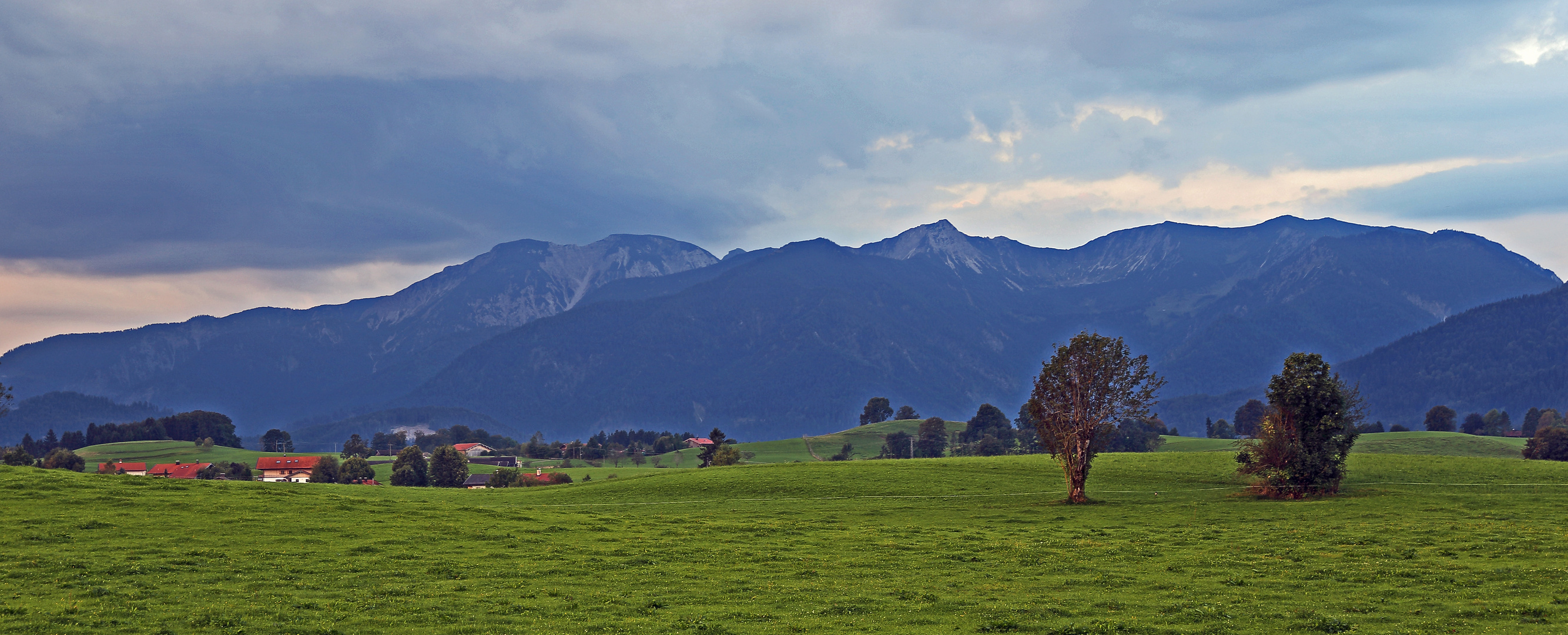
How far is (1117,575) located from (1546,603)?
1244cm

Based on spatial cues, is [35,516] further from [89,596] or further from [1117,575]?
[1117,575]

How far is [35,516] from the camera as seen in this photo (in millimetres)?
44344

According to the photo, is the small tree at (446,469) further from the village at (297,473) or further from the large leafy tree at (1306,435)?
the large leafy tree at (1306,435)

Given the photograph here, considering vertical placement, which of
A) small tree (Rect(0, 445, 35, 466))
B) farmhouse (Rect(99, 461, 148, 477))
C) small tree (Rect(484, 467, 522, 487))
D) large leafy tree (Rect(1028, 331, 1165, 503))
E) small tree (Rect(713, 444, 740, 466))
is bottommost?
small tree (Rect(484, 467, 522, 487))

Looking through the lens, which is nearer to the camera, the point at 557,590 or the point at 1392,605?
the point at 1392,605

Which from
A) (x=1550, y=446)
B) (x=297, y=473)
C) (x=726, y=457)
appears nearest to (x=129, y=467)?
(x=297, y=473)

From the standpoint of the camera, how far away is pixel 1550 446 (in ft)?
425

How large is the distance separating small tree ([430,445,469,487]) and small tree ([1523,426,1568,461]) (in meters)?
153

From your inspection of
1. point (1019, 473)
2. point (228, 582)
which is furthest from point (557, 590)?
point (1019, 473)

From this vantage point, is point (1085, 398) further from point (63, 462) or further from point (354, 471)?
point (63, 462)

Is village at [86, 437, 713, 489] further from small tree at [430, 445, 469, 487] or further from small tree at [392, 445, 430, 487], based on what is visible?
small tree at [392, 445, 430, 487]

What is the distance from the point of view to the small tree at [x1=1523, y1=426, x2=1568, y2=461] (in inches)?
5059

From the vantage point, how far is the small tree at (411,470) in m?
150

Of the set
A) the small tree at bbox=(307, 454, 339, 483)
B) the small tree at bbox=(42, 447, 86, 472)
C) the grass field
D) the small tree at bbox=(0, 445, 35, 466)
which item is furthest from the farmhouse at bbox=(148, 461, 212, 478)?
the grass field
